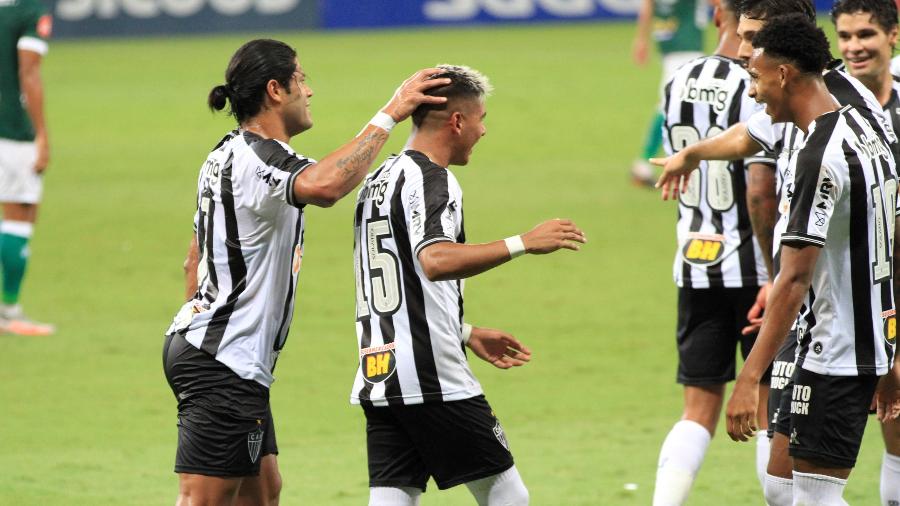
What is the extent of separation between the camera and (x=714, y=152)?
5.48 metres

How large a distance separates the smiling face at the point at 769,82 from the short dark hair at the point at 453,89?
0.92m

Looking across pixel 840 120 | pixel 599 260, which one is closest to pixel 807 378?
pixel 840 120

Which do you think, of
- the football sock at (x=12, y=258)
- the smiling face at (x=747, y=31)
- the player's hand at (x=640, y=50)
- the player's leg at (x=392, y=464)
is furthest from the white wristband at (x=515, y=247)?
the player's hand at (x=640, y=50)

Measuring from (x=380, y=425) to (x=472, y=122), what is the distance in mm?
1093

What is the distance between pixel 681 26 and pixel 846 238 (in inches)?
466

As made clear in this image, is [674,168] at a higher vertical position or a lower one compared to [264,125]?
lower

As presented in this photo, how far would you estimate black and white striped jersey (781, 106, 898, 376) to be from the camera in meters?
4.47

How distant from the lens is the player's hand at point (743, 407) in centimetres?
450

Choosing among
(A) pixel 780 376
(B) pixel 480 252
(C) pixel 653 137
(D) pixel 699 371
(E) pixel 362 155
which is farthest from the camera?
(C) pixel 653 137

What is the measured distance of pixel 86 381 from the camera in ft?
28.6

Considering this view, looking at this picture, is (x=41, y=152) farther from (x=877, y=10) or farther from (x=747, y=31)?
(x=877, y=10)

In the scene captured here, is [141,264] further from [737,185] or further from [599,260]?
[737,185]

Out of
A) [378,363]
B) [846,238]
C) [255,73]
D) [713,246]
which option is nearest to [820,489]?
[846,238]

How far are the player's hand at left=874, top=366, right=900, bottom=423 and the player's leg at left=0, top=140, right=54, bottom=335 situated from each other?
6519 millimetres
